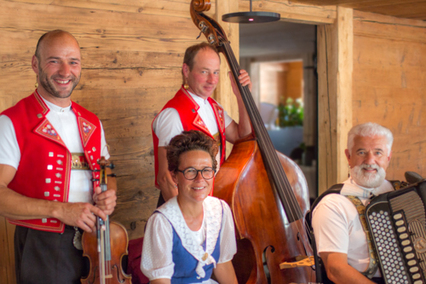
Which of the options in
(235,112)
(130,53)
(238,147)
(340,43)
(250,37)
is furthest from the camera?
(250,37)

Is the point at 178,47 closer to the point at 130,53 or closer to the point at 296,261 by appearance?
the point at 130,53

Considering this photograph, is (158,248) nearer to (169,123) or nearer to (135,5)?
(169,123)

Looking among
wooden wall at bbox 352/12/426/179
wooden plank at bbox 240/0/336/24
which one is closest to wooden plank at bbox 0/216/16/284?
wooden plank at bbox 240/0/336/24

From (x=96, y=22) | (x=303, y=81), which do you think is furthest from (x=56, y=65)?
(x=303, y=81)

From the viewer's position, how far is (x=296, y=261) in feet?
7.14

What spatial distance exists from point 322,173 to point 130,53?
2.24 metres

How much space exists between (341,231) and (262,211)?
0.44 metres

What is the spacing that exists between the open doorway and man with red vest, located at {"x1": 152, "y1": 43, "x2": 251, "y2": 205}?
8.02 feet

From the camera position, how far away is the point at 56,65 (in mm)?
1874

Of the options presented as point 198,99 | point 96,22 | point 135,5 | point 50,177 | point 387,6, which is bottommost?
point 50,177

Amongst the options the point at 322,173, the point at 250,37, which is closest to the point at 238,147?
the point at 322,173

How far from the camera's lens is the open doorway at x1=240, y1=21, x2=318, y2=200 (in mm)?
6266

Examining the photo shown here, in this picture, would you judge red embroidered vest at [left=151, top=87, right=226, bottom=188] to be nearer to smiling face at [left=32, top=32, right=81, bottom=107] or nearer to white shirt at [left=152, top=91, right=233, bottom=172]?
white shirt at [left=152, top=91, right=233, bottom=172]

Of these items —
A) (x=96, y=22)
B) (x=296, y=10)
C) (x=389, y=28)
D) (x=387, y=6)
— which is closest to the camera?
(x=96, y=22)
